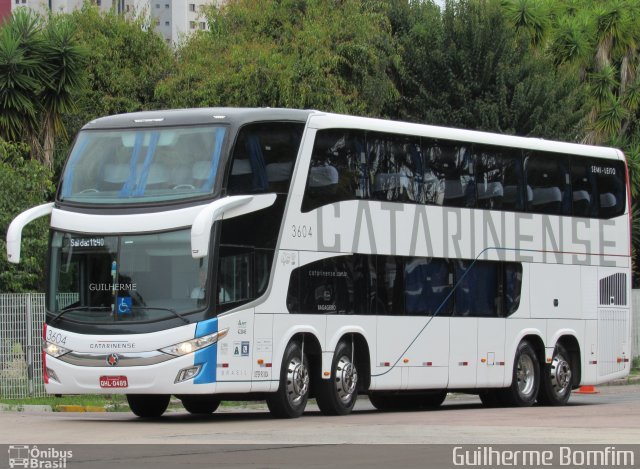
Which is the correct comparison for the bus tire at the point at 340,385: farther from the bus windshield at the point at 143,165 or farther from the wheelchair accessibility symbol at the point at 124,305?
the bus windshield at the point at 143,165

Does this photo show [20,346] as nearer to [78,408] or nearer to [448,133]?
[78,408]

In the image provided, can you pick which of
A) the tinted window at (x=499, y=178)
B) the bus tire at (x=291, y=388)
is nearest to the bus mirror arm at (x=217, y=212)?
the bus tire at (x=291, y=388)

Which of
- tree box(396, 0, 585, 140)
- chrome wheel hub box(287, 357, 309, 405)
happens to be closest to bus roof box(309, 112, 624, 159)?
chrome wheel hub box(287, 357, 309, 405)

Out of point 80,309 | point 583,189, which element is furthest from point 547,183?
point 80,309

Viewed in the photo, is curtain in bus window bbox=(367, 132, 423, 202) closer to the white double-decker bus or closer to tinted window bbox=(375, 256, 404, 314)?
the white double-decker bus

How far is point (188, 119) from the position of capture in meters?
19.8

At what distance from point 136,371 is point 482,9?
25536 millimetres

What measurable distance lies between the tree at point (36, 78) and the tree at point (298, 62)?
4735 millimetres

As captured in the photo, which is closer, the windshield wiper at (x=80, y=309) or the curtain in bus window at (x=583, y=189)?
the windshield wiper at (x=80, y=309)

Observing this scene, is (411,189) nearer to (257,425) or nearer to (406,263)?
(406,263)

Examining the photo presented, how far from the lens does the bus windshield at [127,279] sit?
742 inches

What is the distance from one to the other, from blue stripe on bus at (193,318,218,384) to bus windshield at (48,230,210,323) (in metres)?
0.25

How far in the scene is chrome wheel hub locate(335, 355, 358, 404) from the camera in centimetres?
2117
